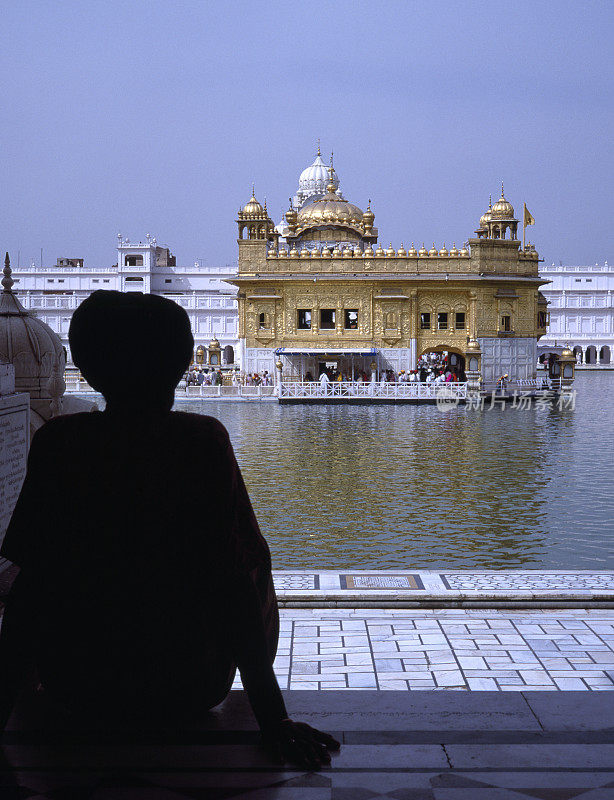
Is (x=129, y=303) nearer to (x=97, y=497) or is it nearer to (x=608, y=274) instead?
(x=97, y=497)

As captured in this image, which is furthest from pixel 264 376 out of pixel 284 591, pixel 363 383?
pixel 284 591

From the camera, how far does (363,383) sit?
2788 cm

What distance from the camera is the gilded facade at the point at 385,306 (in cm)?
3222

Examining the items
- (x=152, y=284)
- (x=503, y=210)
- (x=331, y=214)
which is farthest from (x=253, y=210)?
(x=152, y=284)

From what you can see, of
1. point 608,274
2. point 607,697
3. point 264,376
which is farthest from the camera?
point 608,274

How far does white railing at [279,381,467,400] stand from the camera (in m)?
27.0

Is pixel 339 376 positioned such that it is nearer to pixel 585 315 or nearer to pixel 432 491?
pixel 432 491

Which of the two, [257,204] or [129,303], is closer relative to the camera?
[129,303]

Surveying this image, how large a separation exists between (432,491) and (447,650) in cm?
681

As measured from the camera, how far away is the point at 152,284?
52938mm

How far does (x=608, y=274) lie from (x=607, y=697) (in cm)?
5816

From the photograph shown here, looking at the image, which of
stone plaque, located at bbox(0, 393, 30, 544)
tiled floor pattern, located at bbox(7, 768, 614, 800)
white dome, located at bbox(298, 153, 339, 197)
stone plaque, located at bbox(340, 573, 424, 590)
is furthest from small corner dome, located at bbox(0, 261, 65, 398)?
white dome, located at bbox(298, 153, 339, 197)

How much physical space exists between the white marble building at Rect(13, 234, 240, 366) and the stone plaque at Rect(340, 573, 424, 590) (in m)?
44.8

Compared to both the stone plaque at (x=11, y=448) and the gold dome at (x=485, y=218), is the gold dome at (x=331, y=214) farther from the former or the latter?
the stone plaque at (x=11, y=448)
